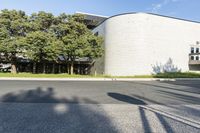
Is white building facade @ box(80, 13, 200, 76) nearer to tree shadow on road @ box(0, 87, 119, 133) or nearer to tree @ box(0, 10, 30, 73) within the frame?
tree @ box(0, 10, 30, 73)

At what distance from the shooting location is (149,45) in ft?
91.8

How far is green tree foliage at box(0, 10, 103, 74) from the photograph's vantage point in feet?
80.7

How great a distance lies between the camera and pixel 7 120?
516cm

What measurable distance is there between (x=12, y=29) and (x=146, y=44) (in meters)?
18.3

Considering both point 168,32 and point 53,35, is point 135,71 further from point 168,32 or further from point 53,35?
point 53,35

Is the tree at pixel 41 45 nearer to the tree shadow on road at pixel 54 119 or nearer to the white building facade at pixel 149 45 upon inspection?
the white building facade at pixel 149 45

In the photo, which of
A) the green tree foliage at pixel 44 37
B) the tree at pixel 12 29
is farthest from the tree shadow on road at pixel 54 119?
the tree at pixel 12 29

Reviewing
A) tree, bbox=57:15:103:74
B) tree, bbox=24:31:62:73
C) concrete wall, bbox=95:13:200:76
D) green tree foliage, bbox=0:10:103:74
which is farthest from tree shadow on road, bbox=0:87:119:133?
concrete wall, bbox=95:13:200:76

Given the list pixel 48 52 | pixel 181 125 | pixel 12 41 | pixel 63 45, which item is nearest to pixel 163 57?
pixel 63 45

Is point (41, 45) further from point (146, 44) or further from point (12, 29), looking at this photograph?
point (146, 44)

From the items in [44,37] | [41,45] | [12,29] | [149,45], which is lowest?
[41,45]

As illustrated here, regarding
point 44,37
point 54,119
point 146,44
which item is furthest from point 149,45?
point 54,119

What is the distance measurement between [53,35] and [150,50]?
13524 mm

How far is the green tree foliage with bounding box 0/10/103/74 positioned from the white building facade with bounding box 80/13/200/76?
3.34 m
